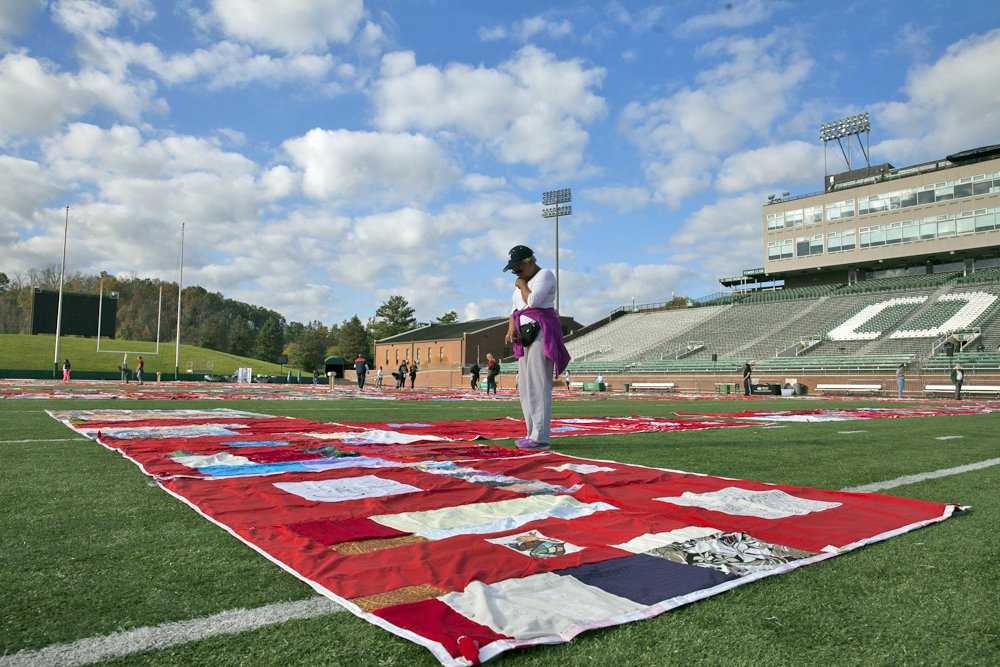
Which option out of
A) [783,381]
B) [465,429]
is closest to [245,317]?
[783,381]

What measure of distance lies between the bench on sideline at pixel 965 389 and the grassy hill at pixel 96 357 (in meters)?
62.5

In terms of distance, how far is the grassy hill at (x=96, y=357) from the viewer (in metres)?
61.6

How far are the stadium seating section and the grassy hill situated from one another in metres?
46.5

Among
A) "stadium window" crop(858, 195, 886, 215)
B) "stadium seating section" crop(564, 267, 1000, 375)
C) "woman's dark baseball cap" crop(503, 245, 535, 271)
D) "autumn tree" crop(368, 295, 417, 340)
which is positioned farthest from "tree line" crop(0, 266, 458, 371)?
"woman's dark baseball cap" crop(503, 245, 535, 271)

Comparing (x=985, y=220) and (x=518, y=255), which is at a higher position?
(x=985, y=220)

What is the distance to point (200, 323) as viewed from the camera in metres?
107

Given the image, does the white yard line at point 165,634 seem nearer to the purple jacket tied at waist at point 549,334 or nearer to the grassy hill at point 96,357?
the purple jacket tied at waist at point 549,334

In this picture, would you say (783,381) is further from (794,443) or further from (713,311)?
(794,443)

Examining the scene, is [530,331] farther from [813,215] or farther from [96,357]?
[96,357]

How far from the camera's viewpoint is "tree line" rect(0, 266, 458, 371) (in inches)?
3479

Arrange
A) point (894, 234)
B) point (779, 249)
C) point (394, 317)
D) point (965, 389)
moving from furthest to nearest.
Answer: point (394, 317), point (779, 249), point (894, 234), point (965, 389)

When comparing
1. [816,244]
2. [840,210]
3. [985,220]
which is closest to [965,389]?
[985,220]

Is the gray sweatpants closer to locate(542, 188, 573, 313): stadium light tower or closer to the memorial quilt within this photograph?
the memorial quilt

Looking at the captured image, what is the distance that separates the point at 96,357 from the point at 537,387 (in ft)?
246
